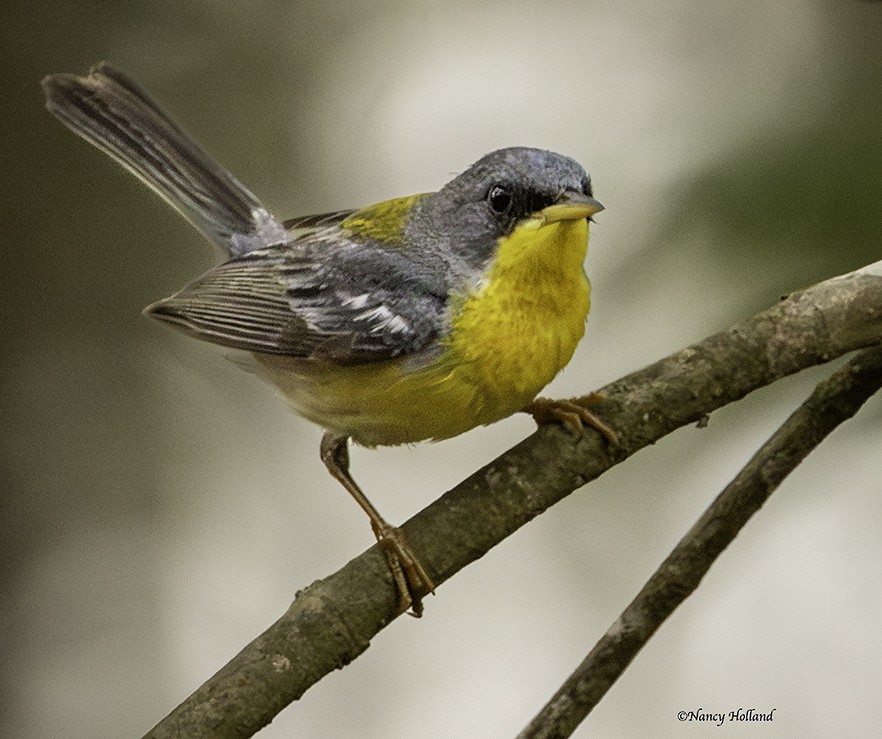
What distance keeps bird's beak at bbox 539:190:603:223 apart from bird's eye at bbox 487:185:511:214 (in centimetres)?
13

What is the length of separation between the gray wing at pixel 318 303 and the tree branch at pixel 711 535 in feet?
2.70

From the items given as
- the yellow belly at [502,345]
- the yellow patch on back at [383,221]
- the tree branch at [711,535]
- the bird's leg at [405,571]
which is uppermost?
the yellow patch on back at [383,221]

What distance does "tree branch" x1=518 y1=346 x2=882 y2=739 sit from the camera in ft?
8.68

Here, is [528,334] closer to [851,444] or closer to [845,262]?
[845,262]

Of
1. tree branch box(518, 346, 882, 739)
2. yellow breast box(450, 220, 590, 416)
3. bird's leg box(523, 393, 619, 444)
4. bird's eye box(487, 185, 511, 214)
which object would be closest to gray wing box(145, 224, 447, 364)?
yellow breast box(450, 220, 590, 416)

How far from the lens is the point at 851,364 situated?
2818 mm

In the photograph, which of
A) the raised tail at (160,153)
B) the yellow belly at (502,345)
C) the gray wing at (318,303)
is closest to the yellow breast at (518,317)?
the yellow belly at (502,345)

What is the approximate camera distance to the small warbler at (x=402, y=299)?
2.92 m

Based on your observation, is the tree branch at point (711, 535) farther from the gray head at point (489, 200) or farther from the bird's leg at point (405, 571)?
the gray head at point (489, 200)

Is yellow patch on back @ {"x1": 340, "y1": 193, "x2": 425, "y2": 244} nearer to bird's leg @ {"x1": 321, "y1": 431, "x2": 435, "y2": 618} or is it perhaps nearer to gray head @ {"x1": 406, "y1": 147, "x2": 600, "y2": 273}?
gray head @ {"x1": 406, "y1": 147, "x2": 600, "y2": 273}

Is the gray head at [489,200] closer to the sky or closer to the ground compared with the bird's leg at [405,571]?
closer to the sky

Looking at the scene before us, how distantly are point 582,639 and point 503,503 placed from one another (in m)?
1.91

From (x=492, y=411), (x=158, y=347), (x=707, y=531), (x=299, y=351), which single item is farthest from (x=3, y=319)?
(x=707, y=531)

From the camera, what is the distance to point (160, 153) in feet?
12.0
